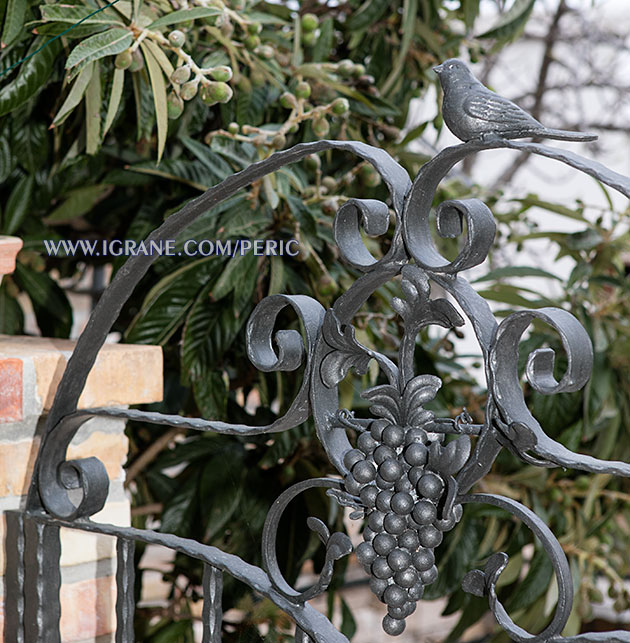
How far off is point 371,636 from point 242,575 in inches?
98.7

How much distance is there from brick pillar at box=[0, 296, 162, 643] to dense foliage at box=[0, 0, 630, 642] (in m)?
0.20

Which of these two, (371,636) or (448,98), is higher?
(448,98)

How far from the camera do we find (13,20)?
1.02m

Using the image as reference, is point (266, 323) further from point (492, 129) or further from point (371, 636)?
point (371, 636)

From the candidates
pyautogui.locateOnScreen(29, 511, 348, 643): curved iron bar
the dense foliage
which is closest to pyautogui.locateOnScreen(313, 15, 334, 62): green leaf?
the dense foliage

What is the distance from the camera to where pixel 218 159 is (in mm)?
1283

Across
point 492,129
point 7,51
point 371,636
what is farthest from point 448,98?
point 371,636

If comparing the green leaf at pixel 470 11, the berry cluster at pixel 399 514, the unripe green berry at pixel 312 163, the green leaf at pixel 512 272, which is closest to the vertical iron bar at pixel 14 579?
the berry cluster at pixel 399 514

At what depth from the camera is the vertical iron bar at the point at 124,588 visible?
763mm

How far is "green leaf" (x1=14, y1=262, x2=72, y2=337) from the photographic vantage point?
1.44 m

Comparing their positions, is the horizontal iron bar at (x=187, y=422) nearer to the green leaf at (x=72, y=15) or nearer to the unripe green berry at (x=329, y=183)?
the green leaf at (x=72, y=15)

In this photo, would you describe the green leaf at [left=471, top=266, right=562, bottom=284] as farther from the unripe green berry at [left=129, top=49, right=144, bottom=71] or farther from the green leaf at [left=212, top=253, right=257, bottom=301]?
the unripe green berry at [left=129, top=49, right=144, bottom=71]

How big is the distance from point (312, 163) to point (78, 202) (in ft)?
1.35

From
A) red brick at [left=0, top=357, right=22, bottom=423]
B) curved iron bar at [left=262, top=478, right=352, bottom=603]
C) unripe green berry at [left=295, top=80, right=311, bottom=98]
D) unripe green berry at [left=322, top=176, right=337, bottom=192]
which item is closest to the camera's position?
curved iron bar at [left=262, top=478, right=352, bottom=603]
